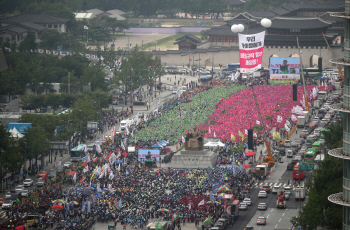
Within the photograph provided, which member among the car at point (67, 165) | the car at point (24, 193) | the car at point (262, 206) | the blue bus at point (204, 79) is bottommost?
the car at point (262, 206)

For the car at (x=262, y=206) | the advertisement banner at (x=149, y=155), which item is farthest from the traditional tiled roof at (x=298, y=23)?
the car at (x=262, y=206)

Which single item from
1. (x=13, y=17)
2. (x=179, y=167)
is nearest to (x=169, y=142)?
(x=179, y=167)

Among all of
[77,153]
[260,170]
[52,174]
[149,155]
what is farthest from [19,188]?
[260,170]

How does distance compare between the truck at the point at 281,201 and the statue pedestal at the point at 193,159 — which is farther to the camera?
the statue pedestal at the point at 193,159

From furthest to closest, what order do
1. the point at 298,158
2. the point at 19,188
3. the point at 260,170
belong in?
the point at 298,158, the point at 260,170, the point at 19,188

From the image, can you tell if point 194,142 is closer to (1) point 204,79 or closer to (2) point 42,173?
(2) point 42,173

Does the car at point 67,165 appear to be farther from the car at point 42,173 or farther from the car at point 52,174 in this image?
the car at point 42,173

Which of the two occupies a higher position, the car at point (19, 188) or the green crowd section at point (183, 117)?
the green crowd section at point (183, 117)
